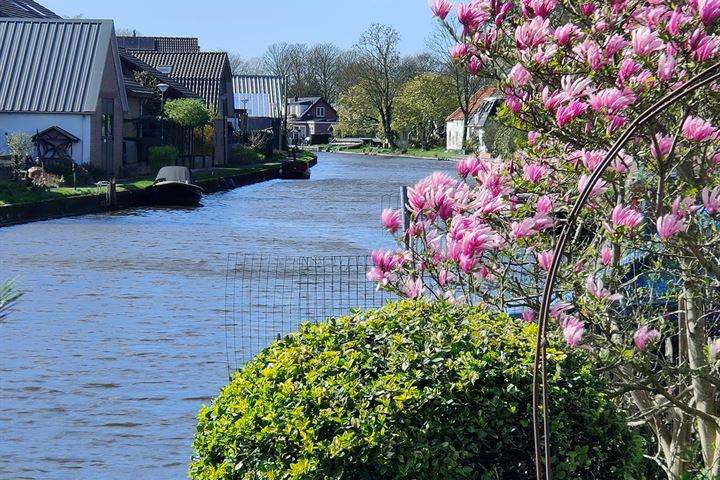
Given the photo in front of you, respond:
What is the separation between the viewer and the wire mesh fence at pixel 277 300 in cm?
1510

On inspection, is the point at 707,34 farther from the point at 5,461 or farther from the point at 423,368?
the point at 5,461

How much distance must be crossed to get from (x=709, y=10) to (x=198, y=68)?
234ft

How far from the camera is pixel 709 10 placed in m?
5.71

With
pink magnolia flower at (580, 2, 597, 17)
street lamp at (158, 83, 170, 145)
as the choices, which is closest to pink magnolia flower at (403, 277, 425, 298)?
pink magnolia flower at (580, 2, 597, 17)

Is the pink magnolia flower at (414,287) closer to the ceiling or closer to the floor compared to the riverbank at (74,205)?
closer to the ceiling

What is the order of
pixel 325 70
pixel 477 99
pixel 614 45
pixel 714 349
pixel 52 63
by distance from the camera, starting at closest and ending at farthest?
pixel 614 45
pixel 714 349
pixel 52 63
pixel 477 99
pixel 325 70

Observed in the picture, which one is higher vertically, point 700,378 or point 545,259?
point 545,259

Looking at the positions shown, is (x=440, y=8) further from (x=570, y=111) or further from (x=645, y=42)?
(x=645, y=42)

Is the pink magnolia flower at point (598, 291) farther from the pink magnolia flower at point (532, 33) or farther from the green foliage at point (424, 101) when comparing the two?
the green foliage at point (424, 101)

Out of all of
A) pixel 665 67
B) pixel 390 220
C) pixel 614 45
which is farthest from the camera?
pixel 390 220

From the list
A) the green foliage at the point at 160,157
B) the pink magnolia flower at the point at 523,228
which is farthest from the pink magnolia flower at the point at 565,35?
the green foliage at the point at 160,157

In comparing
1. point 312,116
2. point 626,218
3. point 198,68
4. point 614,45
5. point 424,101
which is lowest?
point 312,116

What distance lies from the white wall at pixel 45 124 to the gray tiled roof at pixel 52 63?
10.8 inches

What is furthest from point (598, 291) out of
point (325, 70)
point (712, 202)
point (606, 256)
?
point (325, 70)
